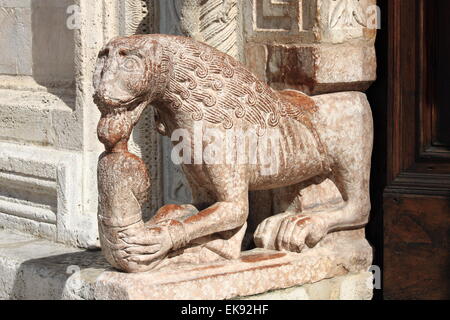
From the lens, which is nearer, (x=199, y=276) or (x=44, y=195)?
(x=199, y=276)

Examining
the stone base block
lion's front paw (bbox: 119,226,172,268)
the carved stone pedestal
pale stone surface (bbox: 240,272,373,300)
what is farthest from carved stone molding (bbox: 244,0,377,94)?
lion's front paw (bbox: 119,226,172,268)

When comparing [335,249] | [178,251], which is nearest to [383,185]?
[335,249]

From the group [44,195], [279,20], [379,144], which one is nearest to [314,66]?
[279,20]

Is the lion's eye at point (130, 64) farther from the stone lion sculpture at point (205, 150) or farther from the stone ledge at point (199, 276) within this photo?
the stone ledge at point (199, 276)

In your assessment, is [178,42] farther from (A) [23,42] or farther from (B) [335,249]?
(A) [23,42]

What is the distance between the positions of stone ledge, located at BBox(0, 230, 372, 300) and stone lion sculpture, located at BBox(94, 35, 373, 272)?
65 mm

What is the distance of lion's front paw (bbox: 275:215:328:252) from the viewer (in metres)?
3.90

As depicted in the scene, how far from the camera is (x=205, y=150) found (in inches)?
145

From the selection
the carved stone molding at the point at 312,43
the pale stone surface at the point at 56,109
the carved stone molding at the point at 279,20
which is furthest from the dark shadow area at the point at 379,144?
the pale stone surface at the point at 56,109

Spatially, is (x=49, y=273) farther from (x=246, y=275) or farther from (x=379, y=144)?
(x=379, y=144)

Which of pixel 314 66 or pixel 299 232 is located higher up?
pixel 314 66

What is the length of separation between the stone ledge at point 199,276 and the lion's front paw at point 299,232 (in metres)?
0.04

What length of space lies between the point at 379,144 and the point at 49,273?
134 centimetres

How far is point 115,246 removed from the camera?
353 centimetres
